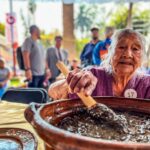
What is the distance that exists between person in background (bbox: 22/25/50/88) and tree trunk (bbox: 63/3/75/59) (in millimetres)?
2379

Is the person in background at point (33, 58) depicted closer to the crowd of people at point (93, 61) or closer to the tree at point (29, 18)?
the crowd of people at point (93, 61)

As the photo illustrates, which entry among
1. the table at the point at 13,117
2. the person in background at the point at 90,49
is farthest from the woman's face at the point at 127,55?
the person in background at the point at 90,49

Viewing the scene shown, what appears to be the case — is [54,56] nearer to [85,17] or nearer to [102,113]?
[102,113]

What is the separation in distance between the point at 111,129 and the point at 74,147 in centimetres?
28

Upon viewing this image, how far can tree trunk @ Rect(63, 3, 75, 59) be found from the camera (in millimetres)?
6758

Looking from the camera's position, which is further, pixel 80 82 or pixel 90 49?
pixel 90 49

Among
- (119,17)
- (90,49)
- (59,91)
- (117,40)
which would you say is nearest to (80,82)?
(59,91)

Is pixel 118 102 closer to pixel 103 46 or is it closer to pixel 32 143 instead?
pixel 32 143

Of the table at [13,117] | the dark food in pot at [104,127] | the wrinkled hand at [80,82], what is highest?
the wrinkled hand at [80,82]

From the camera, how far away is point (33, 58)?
14.1 ft

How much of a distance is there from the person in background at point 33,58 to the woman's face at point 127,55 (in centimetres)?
272

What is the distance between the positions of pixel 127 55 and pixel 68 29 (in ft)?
17.7

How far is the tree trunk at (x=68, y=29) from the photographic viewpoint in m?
6.76

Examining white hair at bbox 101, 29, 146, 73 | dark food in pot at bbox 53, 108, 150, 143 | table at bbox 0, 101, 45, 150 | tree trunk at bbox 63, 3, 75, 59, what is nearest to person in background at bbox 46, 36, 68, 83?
tree trunk at bbox 63, 3, 75, 59
